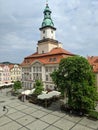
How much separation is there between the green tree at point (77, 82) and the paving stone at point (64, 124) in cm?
347

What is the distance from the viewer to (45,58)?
1815 inches

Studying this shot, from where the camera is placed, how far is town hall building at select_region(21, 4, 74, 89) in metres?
43.5

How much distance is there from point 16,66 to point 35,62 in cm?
3193

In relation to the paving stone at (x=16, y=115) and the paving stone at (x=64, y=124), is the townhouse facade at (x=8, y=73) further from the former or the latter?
the paving stone at (x=64, y=124)

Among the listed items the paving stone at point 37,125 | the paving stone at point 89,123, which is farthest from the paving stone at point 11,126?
the paving stone at point 89,123

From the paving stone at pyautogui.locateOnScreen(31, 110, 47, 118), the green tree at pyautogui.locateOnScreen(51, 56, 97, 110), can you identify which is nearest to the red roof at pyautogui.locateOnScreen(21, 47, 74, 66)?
the green tree at pyautogui.locateOnScreen(51, 56, 97, 110)

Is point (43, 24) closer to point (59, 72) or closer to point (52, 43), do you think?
point (52, 43)

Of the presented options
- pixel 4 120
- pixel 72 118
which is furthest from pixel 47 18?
pixel 4 120

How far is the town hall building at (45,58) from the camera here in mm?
43469

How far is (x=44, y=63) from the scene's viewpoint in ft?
145

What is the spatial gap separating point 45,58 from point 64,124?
27983 mm

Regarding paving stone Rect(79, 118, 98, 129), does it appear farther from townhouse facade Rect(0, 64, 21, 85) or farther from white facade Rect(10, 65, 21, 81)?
white facade Rect(10, 65, 21, 81)

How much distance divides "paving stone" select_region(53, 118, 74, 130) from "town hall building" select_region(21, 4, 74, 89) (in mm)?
20946

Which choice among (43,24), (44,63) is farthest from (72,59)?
(43,24)
